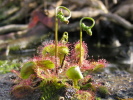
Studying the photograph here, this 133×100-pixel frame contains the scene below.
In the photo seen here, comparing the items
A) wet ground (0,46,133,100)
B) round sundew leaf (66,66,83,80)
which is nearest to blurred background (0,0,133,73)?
wet ground (0,46,133,100)

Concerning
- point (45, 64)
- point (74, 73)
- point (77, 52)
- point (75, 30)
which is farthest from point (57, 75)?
point (75, 30)

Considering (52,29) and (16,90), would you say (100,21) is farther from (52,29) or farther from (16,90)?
(16,90)

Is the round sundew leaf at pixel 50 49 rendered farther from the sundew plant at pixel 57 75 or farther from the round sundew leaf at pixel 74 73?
the round sundew leaf at pixel 74 73

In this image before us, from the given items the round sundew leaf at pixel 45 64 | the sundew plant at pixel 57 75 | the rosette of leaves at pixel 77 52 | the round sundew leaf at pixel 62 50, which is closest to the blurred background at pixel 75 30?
the rosette of leaves at pixel 77 52

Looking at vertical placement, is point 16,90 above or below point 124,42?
A: below

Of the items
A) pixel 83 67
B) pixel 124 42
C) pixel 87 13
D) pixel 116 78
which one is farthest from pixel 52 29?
pixel 83 67

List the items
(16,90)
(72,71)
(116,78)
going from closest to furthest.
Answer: (72,71) → (16,90) → (116,78)

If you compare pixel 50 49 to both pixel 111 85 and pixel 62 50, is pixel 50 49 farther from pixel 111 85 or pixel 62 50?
pixel 111 85
